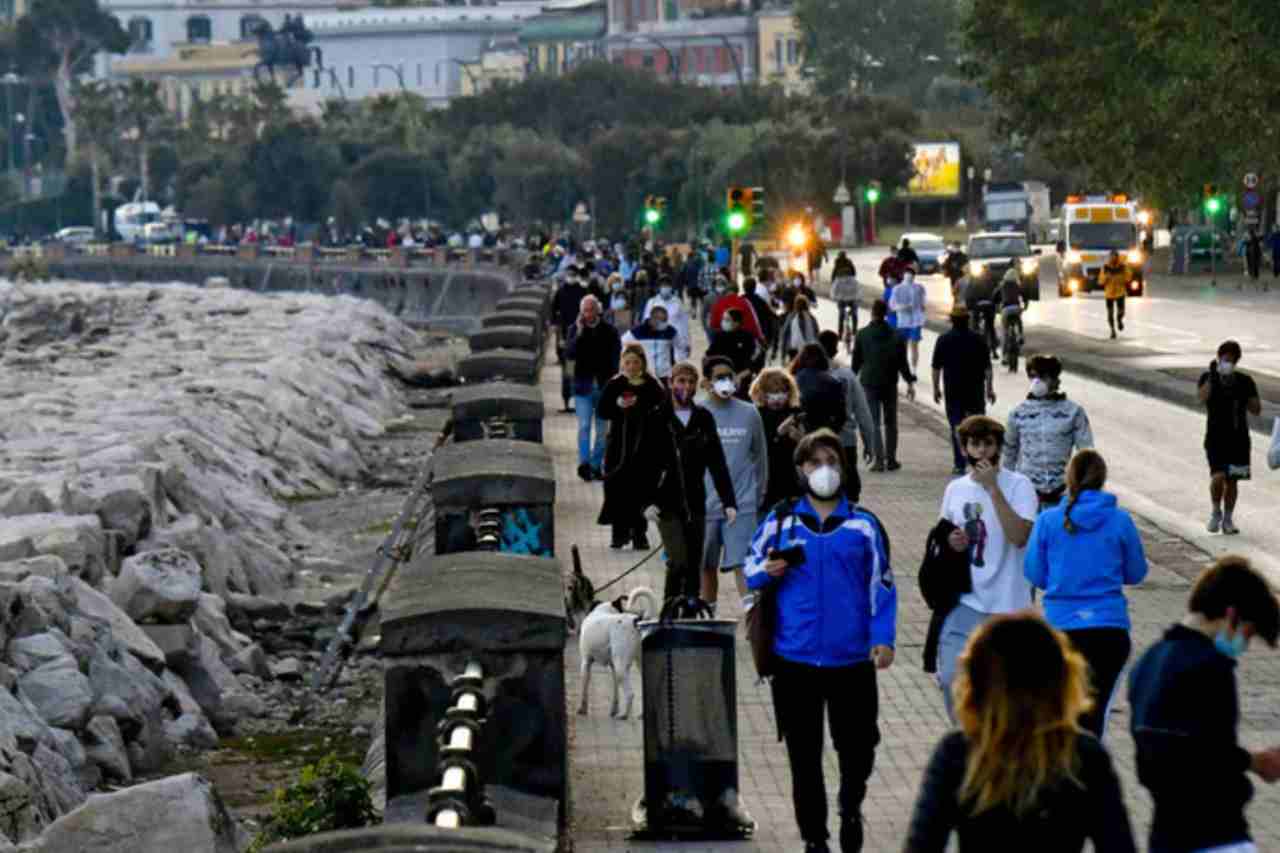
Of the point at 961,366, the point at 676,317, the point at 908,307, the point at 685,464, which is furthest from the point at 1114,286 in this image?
the point at 685,464

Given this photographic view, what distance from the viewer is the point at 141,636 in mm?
19125

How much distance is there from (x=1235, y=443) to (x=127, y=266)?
11973 cm

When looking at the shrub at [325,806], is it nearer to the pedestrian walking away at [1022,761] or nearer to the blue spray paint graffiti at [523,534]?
the blue spray paint graffiti at [523,534]

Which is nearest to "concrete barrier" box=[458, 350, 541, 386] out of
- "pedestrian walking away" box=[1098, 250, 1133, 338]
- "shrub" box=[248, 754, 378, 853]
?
"shrub" box=[248, 754, 378, 853]

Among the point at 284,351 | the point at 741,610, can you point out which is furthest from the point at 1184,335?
the point at 741,610

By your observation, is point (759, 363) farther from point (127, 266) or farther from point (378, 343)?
point (127, 266)

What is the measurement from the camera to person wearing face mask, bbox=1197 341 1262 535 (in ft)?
68.3

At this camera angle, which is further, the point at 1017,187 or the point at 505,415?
the point at 1017,187

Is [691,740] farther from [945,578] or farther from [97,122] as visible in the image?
[97,122]

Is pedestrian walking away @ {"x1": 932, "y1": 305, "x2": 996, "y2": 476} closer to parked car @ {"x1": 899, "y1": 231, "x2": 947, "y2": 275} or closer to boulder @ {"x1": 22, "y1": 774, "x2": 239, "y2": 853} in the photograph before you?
boulder @ {"x1": 22, "y1": 774, "x2": 239, "y2": 853}

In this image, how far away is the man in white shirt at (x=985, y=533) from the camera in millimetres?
11336

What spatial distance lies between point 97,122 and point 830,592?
598 ft

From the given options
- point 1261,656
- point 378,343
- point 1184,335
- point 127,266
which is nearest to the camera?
point 1261,656

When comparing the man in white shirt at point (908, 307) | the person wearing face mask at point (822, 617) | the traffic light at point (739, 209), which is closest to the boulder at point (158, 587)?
the person wearing face mask at point (822, 617)
